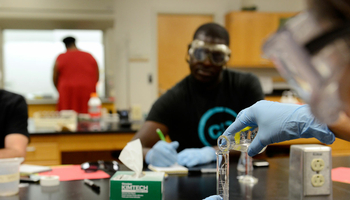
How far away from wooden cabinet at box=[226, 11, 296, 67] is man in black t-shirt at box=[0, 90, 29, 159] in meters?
4.12

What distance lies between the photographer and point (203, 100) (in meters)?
2.00

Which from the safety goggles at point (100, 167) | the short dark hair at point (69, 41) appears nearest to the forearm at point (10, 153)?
the safety goggles at point (100, 167)

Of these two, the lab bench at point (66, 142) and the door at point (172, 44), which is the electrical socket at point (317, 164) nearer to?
the lab bench at point (66, 142)

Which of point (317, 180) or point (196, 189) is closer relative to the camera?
point (317, 180)

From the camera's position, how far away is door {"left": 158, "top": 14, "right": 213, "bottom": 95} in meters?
5.54

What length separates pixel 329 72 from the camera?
35cm

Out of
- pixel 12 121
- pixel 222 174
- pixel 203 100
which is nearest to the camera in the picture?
pixel 222 174

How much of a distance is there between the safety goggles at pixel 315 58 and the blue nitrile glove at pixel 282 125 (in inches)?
15.8

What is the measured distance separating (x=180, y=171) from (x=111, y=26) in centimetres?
375

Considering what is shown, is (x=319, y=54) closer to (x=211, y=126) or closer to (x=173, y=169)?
(x=173, y=169)

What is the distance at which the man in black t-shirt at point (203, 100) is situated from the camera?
1.91 m

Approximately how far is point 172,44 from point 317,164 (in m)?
4.73

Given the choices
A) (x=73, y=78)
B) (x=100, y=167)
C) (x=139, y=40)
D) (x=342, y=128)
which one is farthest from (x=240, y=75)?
(x=139, y=40)

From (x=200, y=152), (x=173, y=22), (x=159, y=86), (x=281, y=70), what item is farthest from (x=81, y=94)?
(x=281, y=70)
